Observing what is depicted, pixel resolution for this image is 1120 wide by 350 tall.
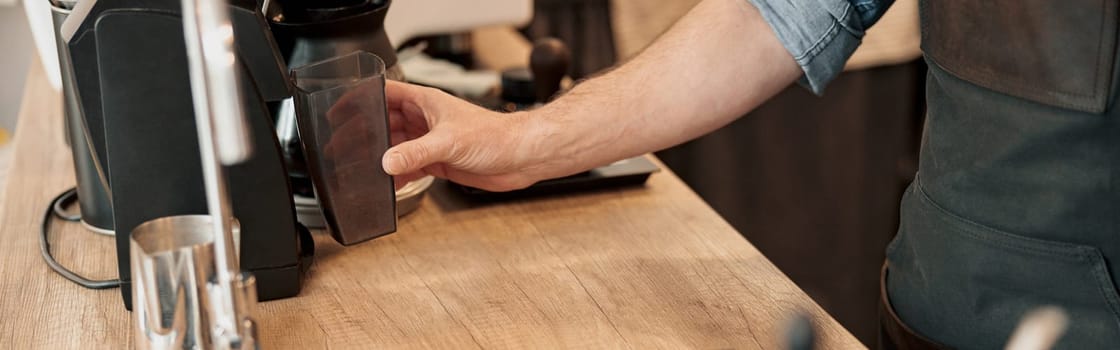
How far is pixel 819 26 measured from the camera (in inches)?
45.7

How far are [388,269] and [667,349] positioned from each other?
0.98 ft

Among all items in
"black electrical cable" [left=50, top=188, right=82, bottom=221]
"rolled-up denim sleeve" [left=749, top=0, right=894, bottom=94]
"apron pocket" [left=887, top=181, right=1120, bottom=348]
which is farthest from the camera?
"black electrical cable" [left=50, top=188, right=82, bottom=221]

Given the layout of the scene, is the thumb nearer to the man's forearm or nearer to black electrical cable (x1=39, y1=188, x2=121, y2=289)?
the man's forearm

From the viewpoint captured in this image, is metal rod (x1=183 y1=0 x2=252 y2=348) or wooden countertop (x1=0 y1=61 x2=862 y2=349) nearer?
metal rod (x1=183 y1=0 x2=252 y2=348)

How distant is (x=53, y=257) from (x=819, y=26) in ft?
2.50

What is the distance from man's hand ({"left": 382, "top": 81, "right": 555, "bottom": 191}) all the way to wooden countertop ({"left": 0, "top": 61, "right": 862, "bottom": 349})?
6cm

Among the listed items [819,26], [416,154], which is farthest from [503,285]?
[819,26]

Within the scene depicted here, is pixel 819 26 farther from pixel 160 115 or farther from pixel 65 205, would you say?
pixel 65 205

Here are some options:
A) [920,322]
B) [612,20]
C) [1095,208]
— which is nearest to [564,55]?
[920,322]

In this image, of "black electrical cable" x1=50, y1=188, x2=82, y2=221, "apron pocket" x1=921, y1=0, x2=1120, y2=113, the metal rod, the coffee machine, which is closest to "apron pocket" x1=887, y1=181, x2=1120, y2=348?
"apron pocket" x1=921, y1=0, x2=1120, y2=113

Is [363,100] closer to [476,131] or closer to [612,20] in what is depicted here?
[476,131]

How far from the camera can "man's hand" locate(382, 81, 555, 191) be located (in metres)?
1.12

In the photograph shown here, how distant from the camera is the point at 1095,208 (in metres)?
1.02

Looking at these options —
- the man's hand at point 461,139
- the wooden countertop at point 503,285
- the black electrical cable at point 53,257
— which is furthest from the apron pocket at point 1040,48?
the black electrical cable at point 53,257
